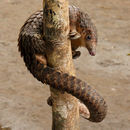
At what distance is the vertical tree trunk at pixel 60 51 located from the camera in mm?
2535

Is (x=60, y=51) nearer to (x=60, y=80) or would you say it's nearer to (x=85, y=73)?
(x=60, y=80)

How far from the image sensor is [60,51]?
2.65m

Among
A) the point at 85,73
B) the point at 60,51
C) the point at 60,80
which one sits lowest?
the point at 85,73

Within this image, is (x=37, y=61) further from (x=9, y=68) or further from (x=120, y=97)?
(x=9, y=68)

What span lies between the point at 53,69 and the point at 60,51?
0.43 ft

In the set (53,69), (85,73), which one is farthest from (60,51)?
(85,73)

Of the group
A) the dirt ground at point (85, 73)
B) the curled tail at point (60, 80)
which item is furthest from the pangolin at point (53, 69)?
the dirt ground at point (85, 73)

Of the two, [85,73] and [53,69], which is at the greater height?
[53,69]

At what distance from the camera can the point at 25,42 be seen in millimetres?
2721

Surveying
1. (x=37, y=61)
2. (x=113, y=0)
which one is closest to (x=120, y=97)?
(x=37, y=61)

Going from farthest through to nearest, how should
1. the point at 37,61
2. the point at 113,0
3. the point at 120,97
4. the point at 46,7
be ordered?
the point at 113,0 < the point at 120,97 < the point at 37,61 < the point at 46,7

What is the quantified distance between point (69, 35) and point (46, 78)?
0.33 meters

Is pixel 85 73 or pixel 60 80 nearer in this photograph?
pixel 60 80

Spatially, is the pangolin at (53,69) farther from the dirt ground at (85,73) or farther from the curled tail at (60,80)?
the dirt ground at (85,73)
